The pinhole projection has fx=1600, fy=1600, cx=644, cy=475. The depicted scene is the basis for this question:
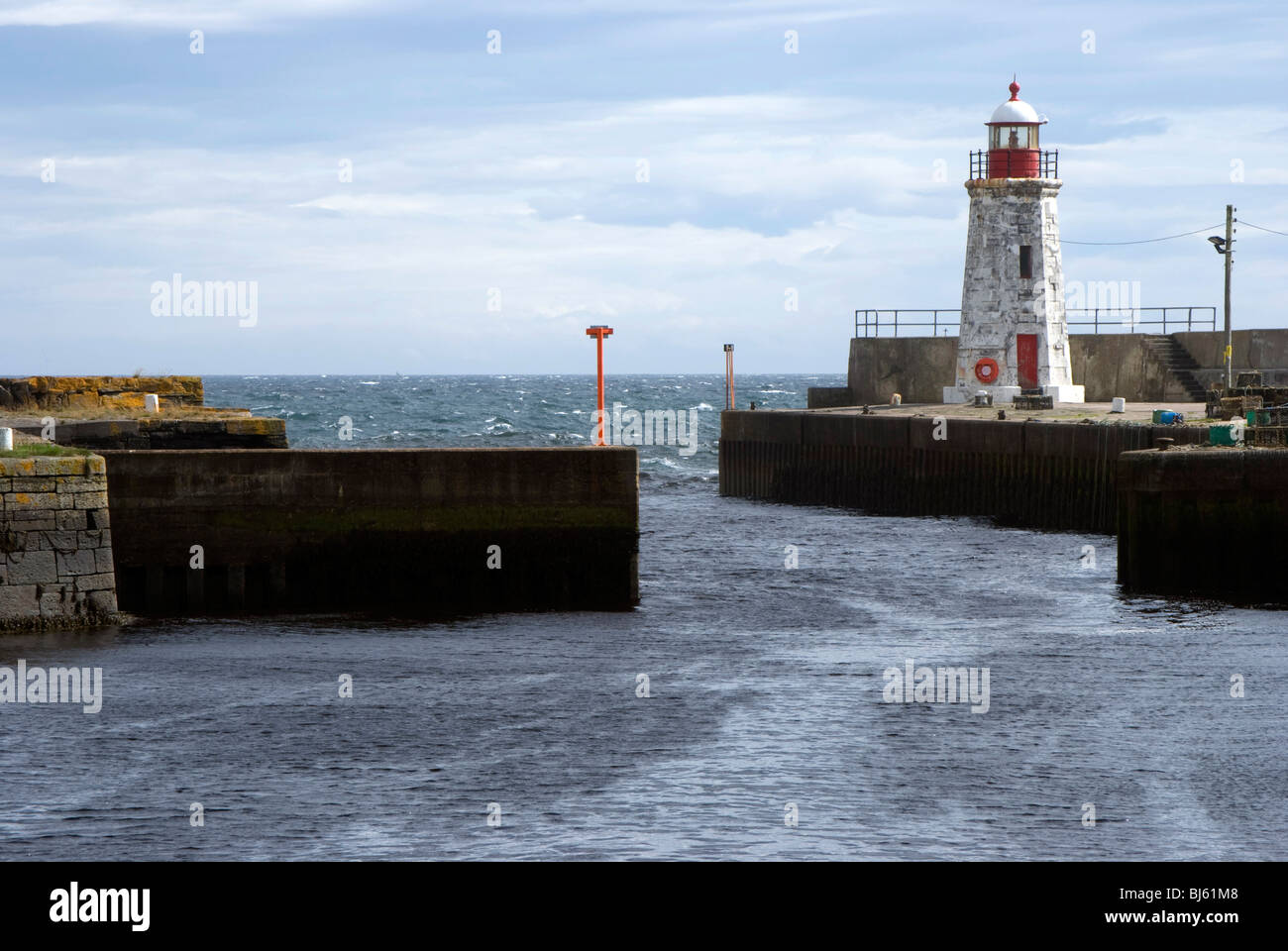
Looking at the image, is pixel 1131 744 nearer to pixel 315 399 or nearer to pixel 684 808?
pixel 684 808

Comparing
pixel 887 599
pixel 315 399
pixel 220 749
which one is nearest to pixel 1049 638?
pixel 887 599

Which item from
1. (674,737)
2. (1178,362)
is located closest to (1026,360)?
(1178,362)

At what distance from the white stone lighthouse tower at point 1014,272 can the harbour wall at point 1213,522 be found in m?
23.6

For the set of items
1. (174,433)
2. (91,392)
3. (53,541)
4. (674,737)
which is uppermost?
(91,392)

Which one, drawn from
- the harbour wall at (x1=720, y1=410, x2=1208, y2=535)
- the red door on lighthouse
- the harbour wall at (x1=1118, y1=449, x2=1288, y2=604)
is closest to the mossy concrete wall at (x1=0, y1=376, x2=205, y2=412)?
the harbour wall at (x1=1118, y1=449, x2=1288, y2=604)

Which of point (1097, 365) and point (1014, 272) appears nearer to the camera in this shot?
point (1014, 272)

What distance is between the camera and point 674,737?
13.4 metres

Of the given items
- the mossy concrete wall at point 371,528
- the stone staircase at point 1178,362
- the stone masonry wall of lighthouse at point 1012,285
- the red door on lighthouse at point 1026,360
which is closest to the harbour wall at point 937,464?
the stone masonry wall of lighthouse at point 1012,285

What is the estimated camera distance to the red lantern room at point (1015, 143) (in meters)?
45.7

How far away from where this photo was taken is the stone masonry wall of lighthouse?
4584cm

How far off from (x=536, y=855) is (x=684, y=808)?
1435 mm

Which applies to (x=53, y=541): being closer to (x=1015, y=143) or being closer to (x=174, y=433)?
(x=174, y=433)

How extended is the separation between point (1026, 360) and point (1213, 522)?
2493 cm

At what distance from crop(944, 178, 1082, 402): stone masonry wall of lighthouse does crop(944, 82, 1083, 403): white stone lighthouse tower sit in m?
0.03
